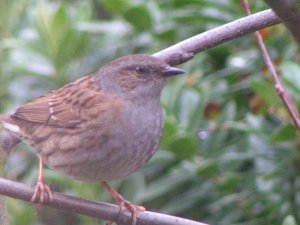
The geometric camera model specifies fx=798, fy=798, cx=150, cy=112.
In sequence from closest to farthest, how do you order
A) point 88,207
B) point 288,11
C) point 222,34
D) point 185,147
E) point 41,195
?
point 288,11, point 88,207, point 41,195, point 222,34, point 185,147

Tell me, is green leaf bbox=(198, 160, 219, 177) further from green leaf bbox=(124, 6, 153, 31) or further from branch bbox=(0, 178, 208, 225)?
branch bbox=(0, 178, 208, 225)

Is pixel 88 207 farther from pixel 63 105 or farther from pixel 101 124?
pixel 63 105

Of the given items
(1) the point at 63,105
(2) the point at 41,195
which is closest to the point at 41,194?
(2) the point at 41,195

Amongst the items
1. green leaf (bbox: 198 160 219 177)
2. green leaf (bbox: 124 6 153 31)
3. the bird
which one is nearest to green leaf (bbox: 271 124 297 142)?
green leaf (bbox: 198 160 219 177)

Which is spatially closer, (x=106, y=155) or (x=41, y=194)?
(x=41, y=194)

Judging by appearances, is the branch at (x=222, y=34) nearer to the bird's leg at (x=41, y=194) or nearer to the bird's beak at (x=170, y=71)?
the bird's beak at (x=170, y=71)

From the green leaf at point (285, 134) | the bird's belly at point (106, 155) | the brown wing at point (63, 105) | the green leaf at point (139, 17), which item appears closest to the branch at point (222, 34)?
the bird's belly at point (106, 155)
